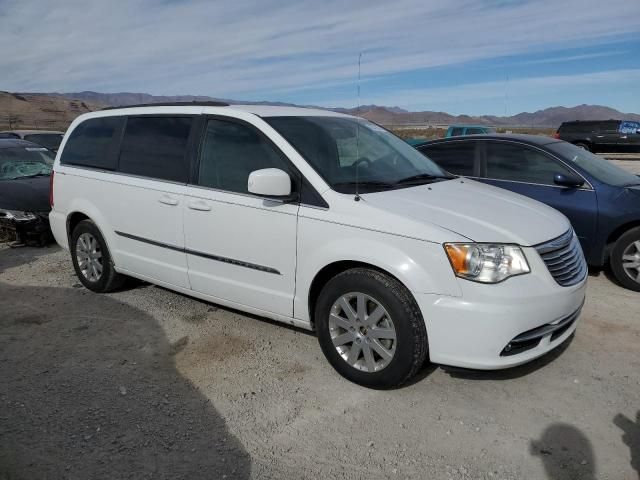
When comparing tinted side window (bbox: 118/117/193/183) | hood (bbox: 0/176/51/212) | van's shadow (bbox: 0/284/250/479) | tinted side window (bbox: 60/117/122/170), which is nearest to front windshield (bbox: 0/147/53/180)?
hood (bbox: 0/176/51/212)

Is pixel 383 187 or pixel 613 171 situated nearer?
pixel 383 187

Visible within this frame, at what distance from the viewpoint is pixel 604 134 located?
23031 millimetres

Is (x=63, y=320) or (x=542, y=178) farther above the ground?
(x=542, y=178)

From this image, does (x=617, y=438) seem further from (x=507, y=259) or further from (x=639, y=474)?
(x=507, y=259)

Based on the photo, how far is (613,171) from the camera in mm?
6066

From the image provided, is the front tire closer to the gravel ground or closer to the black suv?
the gravel ground

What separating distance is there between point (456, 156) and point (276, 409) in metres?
4.46

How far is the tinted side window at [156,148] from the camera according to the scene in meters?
4.34

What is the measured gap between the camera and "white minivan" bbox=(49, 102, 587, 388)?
3.10 meters

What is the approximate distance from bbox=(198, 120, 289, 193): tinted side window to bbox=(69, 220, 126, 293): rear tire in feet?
5.37

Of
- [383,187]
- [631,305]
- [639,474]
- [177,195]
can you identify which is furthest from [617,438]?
[177,195]

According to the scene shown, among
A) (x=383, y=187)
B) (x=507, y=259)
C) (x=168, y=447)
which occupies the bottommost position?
(x=168, y=447)

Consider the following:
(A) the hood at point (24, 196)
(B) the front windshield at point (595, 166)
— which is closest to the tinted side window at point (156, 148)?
(A) the hood at point (24, 196)

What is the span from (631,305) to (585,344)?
1.22m
